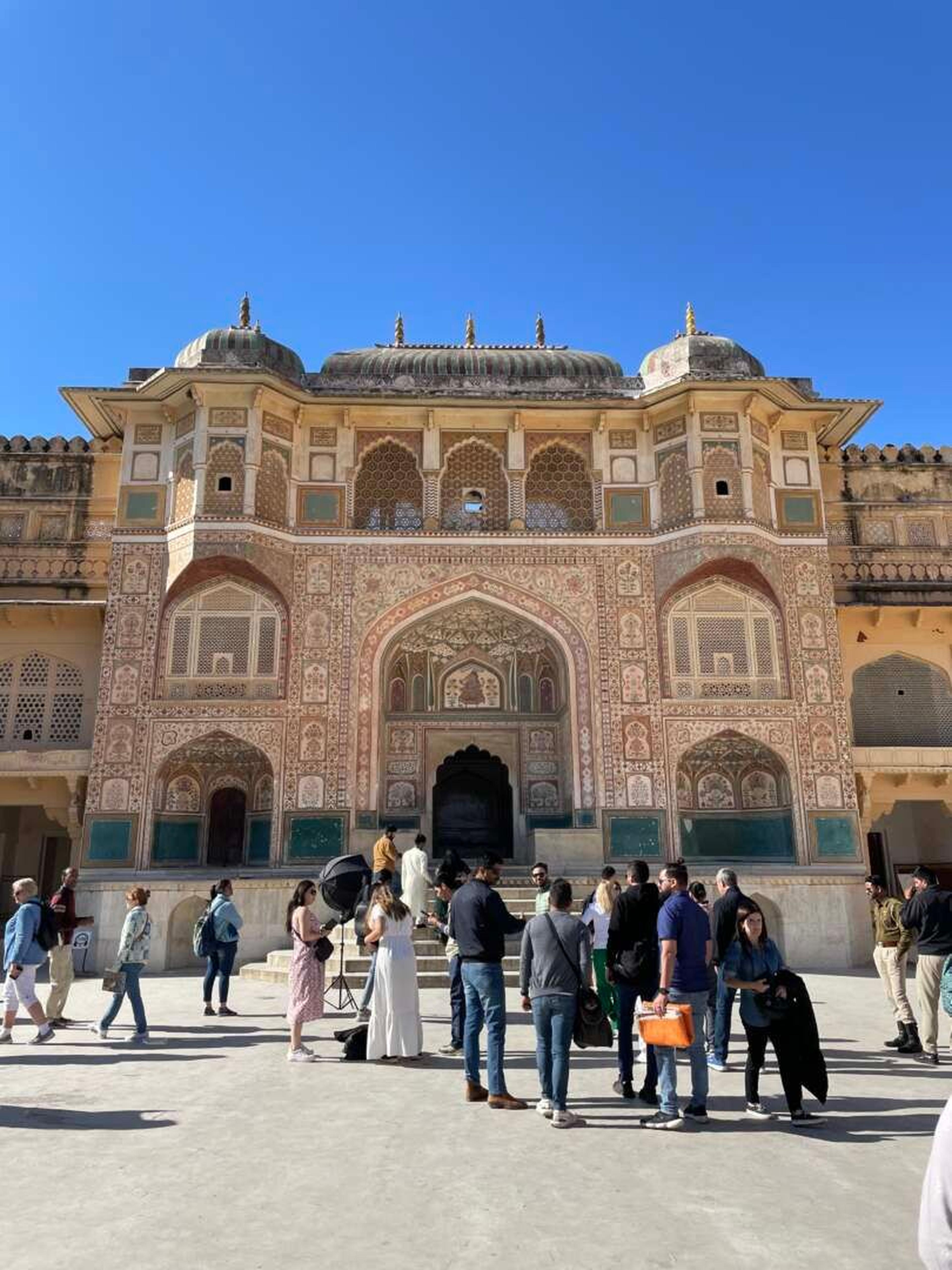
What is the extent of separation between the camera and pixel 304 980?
6629 millimetres

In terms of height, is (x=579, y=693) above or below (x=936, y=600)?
below

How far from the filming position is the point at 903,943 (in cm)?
728

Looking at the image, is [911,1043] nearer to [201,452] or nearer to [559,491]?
[559,491]

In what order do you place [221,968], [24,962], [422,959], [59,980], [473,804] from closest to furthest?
[24,962], [59,980], [221,968], [422,959], [473,804]

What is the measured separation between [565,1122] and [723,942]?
1.39 metres

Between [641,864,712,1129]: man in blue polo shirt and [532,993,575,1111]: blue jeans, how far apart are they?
0.43m

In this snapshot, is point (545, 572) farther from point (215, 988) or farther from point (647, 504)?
point (215, 988)

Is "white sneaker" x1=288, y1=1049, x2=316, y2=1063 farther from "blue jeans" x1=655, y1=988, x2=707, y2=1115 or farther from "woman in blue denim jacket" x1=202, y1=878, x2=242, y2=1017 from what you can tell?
"blue jeans" x1=655, y1=988, x2=707, y2=1115

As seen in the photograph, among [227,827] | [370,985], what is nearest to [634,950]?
[370,985]

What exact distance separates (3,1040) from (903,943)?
6.81m

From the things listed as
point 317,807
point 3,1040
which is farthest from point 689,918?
point 317,807

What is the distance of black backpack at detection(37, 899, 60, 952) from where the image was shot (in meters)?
7.27

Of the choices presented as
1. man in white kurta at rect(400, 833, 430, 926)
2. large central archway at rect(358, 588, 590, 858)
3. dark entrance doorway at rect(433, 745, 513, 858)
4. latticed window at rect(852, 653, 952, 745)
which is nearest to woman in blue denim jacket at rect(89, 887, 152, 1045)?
man in white kurta at rect(400, 833, 430, 926)

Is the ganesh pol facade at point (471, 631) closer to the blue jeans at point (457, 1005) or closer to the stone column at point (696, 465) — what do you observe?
the stone column at point (696, 465)
